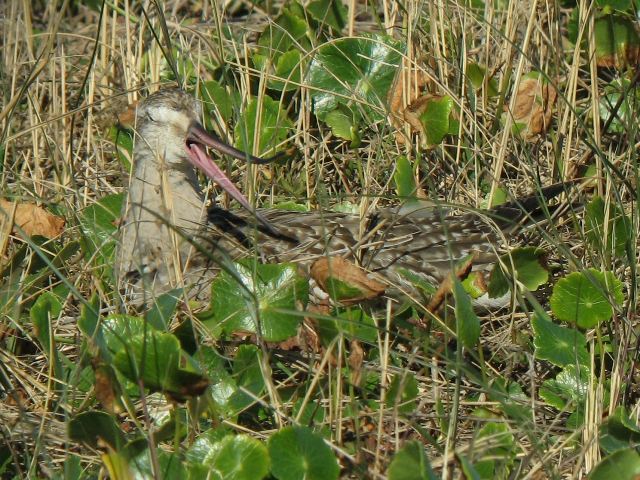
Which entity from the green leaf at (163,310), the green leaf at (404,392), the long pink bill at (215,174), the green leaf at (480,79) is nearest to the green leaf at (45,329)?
the green leaf at (163,310)

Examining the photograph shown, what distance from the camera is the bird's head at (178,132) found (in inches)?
167

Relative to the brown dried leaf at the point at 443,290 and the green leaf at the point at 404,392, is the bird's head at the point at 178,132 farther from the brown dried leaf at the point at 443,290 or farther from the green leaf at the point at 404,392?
the green leaf at the point at 404,392

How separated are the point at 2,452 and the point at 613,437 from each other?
1.60 m

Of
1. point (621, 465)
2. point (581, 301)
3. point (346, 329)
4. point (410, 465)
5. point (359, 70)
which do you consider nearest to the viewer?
point (410, 465)

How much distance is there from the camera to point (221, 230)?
439 cm

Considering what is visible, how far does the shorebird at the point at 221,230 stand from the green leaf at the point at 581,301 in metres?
0.57

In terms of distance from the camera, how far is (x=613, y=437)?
10.1ft

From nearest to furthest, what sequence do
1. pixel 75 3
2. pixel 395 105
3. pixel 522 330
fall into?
1. pixel 522 330
2. pixel 395 105
3. pixel 75 3

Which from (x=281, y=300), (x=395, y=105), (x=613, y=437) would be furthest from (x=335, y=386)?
(x=395, y=105)

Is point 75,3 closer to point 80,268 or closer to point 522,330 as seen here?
point 80,268

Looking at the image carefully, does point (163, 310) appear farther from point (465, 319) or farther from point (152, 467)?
point (465, 319)

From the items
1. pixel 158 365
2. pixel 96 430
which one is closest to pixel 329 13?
pixel 158 365

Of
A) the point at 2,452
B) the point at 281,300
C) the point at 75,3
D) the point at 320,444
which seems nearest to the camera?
the point at 320,444

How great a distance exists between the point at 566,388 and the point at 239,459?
1059 millimetres
